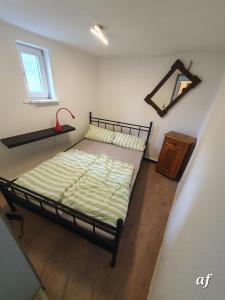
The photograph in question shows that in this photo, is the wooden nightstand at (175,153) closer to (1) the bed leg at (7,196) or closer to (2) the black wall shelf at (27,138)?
(2) the black wall shelf at (27,138)

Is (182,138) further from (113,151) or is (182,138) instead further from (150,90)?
(113,151)

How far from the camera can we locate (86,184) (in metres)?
1.56

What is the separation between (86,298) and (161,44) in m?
2.98

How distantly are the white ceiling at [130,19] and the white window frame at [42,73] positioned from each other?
28cm

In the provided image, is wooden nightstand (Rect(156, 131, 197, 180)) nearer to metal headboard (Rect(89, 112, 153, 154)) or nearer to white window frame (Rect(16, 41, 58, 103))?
metal headboard (Rect(89, 112, 153, 154))

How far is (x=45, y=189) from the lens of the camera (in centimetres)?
144

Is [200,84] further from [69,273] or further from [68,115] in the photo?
[69,273]

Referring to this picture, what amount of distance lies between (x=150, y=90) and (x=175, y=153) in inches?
52.6

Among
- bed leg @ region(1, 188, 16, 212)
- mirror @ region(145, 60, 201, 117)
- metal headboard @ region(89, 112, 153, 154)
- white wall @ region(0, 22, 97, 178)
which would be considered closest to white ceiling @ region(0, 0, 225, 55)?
white wall @ region(0, 22, 97, 178)

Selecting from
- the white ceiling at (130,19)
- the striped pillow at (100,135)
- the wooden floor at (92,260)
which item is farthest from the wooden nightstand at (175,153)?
the white ceiling at (130,19)

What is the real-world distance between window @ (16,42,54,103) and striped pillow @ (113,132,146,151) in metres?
1.46

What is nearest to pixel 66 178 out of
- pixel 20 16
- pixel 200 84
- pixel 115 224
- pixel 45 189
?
pixel 45 189

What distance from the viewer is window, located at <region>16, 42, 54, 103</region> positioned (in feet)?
6.41

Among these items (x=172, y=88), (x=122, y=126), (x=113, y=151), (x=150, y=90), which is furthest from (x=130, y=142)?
(x=172, y=88)
